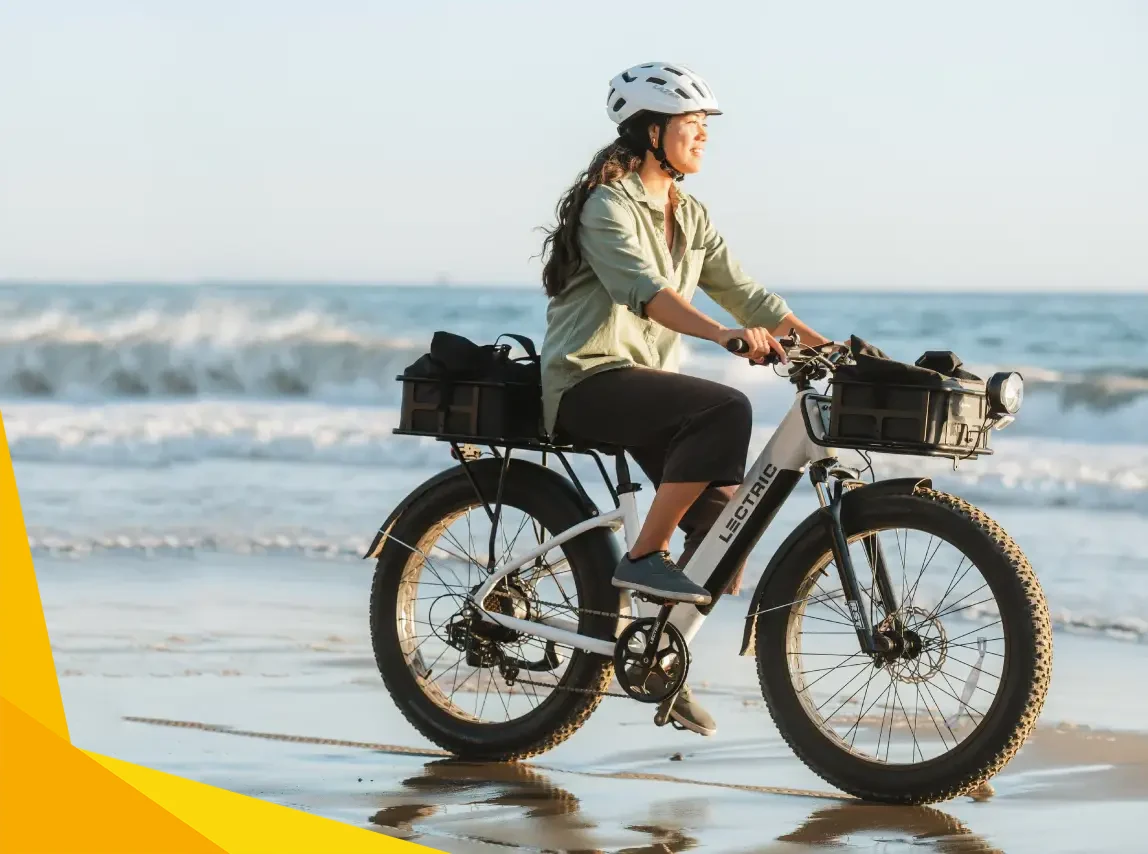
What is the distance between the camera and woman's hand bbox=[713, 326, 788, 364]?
4641 millimetres

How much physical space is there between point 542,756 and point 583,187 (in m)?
1.71

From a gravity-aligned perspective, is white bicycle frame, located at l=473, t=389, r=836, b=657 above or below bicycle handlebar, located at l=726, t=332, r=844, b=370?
below

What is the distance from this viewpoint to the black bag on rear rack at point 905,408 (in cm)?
456

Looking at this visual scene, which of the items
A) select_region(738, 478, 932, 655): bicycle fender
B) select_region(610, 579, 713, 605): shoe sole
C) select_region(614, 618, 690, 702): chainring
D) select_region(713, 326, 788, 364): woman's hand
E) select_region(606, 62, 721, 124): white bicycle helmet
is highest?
select_region(606, 62, 721, 124): white bicycle helmet

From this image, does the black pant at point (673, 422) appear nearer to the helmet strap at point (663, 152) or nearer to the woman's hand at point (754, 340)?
the woman's hand at point (754, 340)

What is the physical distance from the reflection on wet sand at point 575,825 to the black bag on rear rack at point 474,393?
103 cm

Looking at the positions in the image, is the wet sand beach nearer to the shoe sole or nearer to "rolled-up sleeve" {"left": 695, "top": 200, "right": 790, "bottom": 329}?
the shoe sole

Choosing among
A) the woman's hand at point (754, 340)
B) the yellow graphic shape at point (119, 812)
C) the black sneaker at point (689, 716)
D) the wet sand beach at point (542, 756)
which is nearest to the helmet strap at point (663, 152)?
the woman's hand at point (754, 340)

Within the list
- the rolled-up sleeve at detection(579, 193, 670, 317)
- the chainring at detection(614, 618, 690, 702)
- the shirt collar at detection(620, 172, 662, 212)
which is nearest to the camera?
the rolled-up sleeve at detection(579, 193, 670, 317)

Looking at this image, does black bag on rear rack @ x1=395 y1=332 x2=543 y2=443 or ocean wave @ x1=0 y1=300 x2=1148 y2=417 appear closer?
black bag on rear rack @ x1=395 y1=332 x2=543 y2=443

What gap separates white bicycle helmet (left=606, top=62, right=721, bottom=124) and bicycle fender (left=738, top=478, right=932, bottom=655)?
46.2 inches

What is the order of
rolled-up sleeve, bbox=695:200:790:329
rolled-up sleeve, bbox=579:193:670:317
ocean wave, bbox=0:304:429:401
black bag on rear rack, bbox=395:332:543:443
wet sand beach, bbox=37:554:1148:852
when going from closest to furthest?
wet sand beach, bbox=37:554:1148:852 < rolled-up sleeve, bbox=579:193:670:317 < black bag on rear rack, bbox=395:332:543:443 < rolled-up sleeve, bbox=695:200:790:329 < ocean wave, bbox=0:304:429:401

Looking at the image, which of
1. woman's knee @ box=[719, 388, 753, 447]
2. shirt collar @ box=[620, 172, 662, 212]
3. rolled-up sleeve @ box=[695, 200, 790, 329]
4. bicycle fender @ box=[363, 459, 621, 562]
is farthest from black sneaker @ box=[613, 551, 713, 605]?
shirt collar @ box=[620, 172, 662, 212]

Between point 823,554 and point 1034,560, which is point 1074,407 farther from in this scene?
point 823,554
